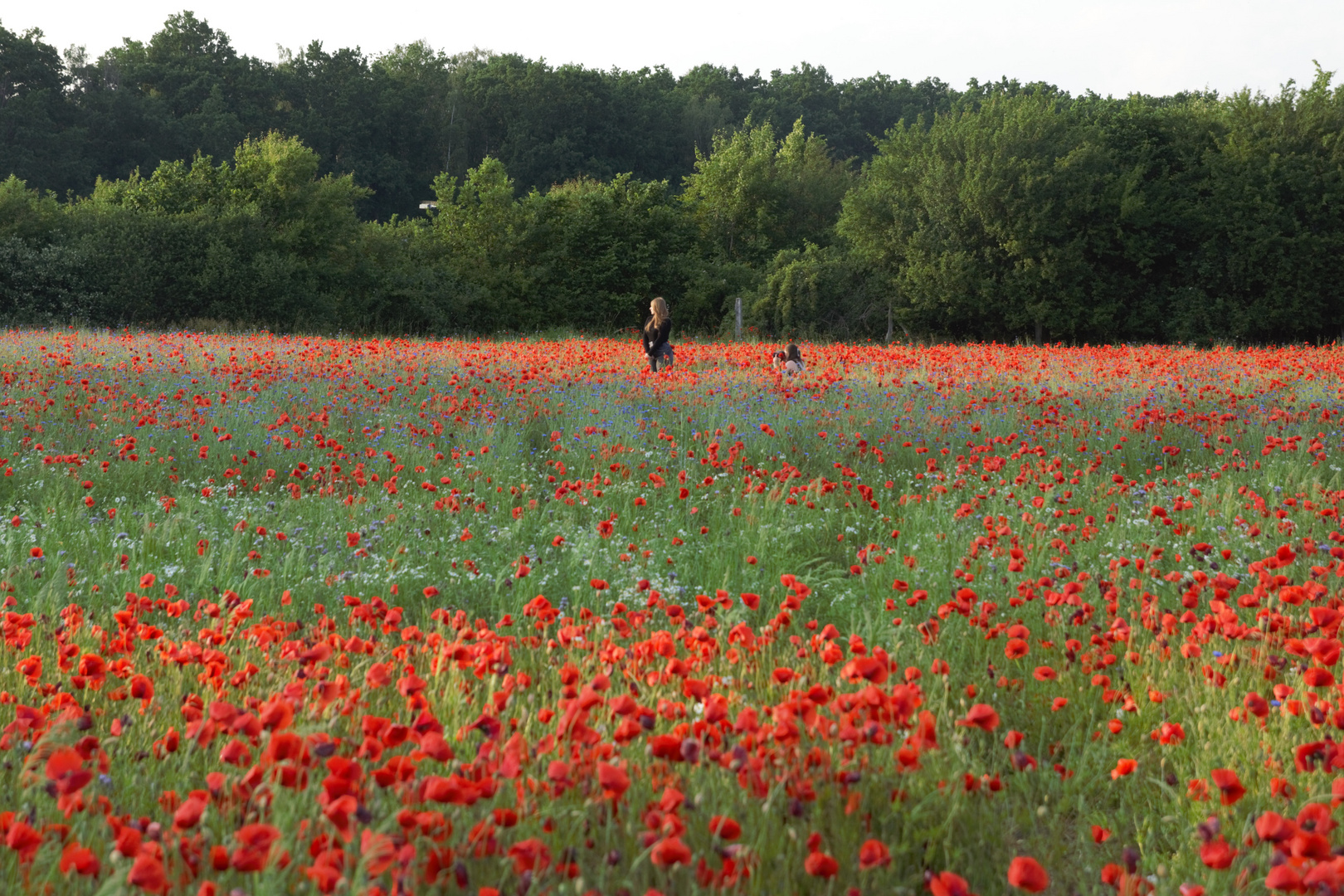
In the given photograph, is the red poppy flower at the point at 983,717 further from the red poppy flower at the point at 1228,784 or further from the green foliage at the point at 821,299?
the green foliage at the point at 821,299

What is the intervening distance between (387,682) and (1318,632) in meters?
3.39

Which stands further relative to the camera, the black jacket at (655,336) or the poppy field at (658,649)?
the black jacket at (655,336)

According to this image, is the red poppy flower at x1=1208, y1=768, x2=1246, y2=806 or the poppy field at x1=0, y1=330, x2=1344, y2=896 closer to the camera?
the red poppy flower at x1=1208, y1=768, x2=1246, y2=806

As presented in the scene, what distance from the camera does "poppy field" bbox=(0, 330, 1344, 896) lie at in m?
1.94

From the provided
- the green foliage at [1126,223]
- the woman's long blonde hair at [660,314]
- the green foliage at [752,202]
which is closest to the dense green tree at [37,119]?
the green foliage at [752,202]

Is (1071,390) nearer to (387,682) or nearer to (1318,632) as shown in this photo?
(1318,632)

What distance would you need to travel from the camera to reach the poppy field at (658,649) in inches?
76.4

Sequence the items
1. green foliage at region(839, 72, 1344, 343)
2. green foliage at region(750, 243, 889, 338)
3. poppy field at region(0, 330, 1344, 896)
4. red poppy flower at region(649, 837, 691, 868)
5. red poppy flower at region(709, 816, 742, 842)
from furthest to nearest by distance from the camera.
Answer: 1. green foliage at region(750, 243, 889, 338)
2. green foliage at region(839, 72, 1344, 343)
3. poppy field at region(0, 330, 1344, 896)
4. red poppy flower at region(709, 816, 742, 842)
5. red poppy flower at region(649, 837, 691, 868)

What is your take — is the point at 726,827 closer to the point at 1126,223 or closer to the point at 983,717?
the point at 983,717

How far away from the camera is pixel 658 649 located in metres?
2.50

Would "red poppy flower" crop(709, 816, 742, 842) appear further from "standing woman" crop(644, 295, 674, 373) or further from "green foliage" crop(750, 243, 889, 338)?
"green foliage" crop(750, 243, 889, 338)

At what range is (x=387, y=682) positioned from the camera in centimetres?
310


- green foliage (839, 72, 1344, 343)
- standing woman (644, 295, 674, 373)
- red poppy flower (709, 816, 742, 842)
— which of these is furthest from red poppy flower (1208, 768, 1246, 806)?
green foliage (839, 72, 1344, 343)

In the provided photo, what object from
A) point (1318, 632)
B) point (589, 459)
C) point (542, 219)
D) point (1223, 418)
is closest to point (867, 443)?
point (589, 459)
